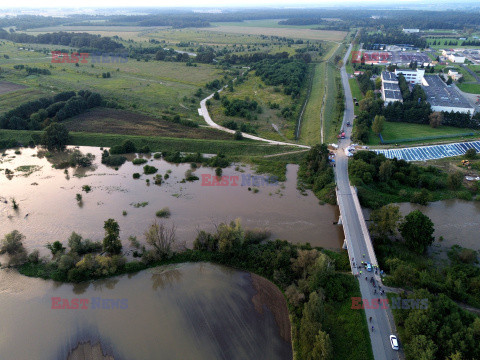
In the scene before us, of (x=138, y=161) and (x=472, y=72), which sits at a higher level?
(x=472, y=72)

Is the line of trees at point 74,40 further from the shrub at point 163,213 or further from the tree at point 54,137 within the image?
the shrub at point 163,213

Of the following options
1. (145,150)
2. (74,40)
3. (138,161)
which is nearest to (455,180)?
(138,161)

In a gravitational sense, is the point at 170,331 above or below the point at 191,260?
below

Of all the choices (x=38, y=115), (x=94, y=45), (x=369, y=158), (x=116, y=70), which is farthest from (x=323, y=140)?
(x=94, y=45)

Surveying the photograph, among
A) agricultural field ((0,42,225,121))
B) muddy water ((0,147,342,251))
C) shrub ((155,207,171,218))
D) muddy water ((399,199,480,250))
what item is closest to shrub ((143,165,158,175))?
muddy water ((0,147,342,251))

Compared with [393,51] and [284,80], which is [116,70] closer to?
[284,80]

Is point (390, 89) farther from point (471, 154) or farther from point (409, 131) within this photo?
point (471, 154)
